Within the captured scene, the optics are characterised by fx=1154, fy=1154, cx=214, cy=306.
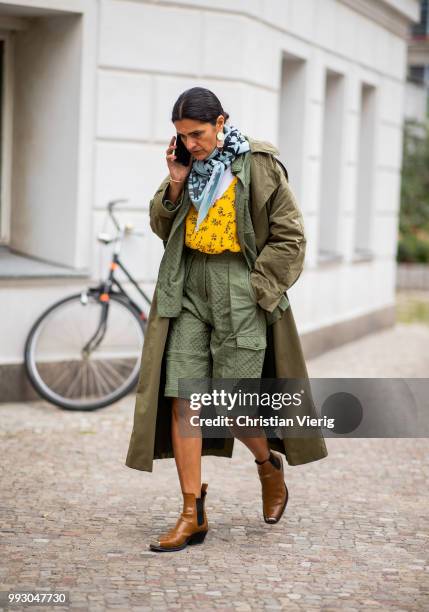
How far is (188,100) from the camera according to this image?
450 centimetres

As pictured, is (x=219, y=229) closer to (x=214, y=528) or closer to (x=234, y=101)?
(x=214, y=528)

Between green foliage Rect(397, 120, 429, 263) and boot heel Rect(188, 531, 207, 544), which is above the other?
green foliage Rect(397, 120, 429, 263)

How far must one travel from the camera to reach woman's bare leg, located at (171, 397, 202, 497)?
4.74 meters

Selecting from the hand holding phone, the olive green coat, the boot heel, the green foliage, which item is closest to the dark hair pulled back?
the hand holding phone

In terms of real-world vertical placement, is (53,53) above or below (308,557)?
above

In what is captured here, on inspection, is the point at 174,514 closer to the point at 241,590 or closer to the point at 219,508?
the point at 219,508

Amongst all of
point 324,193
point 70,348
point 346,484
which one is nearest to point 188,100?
point 346,484

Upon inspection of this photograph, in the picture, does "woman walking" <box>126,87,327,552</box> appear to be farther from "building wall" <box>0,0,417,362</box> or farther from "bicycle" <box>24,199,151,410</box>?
"building wall" <box>0,0,417,362</box>

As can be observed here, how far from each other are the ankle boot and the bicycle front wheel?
8.98 ft

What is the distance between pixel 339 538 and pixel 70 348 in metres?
3.42

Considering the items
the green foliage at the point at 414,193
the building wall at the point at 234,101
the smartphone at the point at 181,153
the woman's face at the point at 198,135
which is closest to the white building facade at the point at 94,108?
the building wall at the point at 234,101

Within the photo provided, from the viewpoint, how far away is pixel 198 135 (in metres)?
4.55

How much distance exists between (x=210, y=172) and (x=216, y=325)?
2.06 feet

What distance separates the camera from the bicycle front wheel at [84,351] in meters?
7.73
